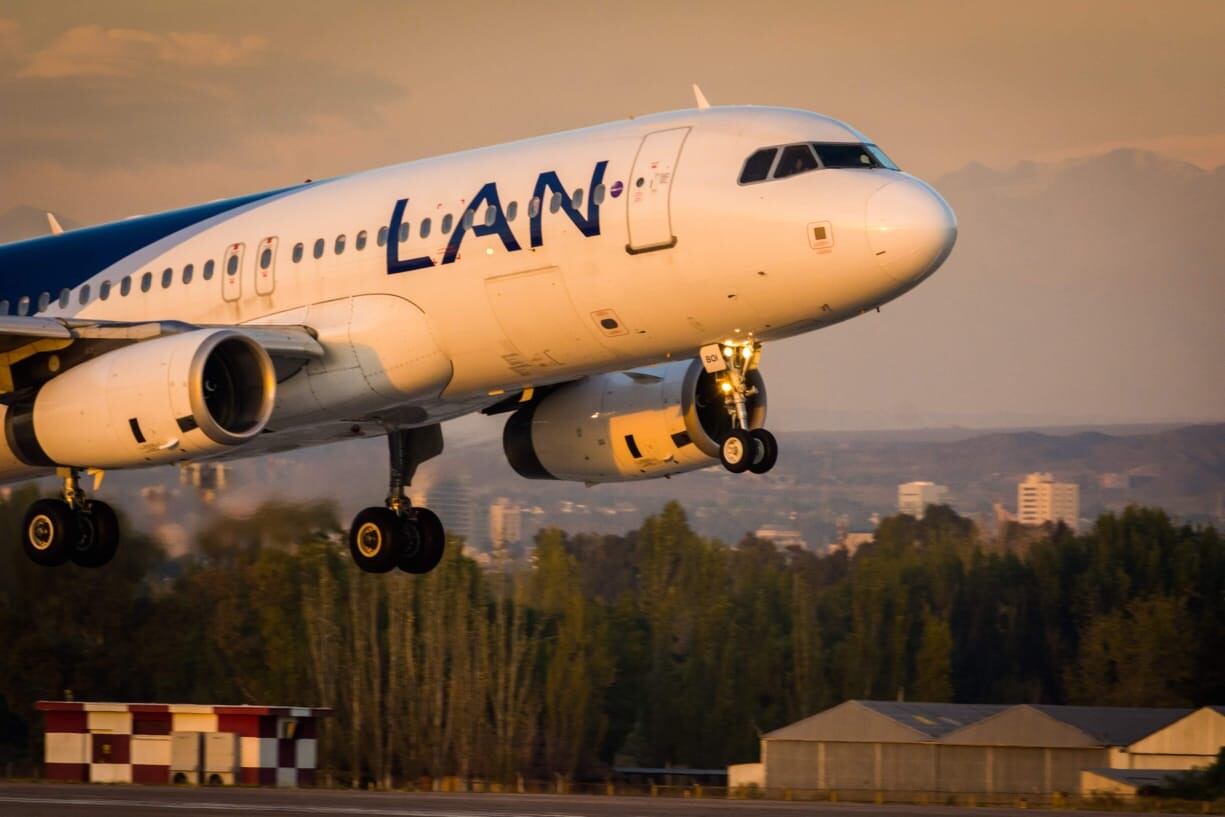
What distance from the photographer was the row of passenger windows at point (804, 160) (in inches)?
1038

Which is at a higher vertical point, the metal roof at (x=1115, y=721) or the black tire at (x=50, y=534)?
the black tire at (x=50, y=534)

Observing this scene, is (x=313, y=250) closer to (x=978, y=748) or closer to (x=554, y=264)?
(x=554, y=264)

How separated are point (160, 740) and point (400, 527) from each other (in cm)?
2985

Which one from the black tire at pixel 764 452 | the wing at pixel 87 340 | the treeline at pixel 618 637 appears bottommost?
the treeline at pixel 618 637

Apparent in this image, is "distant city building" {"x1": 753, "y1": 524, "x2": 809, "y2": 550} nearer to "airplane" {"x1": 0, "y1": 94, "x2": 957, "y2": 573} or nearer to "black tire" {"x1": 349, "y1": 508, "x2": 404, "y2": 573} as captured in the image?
"black tire" {"x1": 349, "y1": 508, "x2": 404, "y2": 573}

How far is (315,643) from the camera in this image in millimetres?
81812

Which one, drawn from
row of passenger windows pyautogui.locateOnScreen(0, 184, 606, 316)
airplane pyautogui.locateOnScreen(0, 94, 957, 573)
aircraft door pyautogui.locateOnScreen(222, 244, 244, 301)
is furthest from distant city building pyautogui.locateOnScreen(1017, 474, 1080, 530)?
aircraft door pyautogui.locateOnScreen(222, 244, 244, 301)

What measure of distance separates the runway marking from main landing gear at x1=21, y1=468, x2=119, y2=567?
632 cm

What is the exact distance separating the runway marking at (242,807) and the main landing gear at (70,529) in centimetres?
632

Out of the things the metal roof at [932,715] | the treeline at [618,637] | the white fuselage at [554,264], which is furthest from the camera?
the treeline at [618,637]

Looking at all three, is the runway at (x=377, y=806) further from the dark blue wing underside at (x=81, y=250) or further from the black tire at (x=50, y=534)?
the dark blue wing underside at (x=81, y=250)

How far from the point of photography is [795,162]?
26422 mm

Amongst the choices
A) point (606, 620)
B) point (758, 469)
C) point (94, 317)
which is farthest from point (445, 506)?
point (758, 469)

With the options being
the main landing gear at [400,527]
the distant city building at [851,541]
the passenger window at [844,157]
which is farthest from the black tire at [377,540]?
the distant city building at [851,541]
